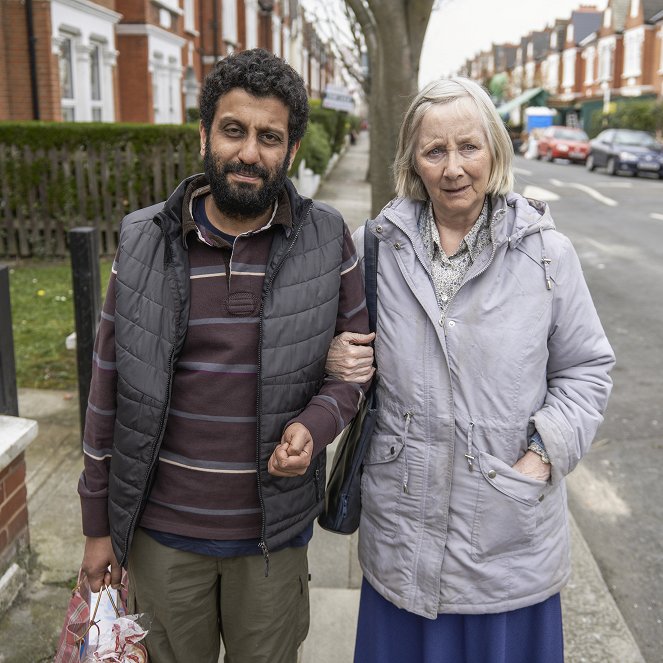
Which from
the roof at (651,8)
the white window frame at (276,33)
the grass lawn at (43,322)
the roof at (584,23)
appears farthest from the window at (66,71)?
the roof at (584,23)

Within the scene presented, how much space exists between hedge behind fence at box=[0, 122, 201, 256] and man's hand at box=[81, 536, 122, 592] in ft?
30.7

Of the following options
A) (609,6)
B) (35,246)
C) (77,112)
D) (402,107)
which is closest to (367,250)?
(402,107)

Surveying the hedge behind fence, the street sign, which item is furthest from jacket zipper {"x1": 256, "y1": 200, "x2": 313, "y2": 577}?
the street sign

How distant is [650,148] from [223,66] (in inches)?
1065

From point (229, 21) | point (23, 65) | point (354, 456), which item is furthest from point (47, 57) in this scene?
point (229, 21)

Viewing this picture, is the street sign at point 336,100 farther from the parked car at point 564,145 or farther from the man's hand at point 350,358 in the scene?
the parked car at point 564,145

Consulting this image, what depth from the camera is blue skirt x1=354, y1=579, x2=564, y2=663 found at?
7.16 ft

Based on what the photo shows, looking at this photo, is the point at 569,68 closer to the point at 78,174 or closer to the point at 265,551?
the point at 78,174

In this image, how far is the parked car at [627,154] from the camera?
82.1 feet

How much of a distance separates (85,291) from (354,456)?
272cm

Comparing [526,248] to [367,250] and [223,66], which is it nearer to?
[367,250]

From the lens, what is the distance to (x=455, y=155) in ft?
6.82

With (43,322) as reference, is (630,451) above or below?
below

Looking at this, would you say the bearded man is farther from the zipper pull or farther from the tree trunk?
the tree trunk
